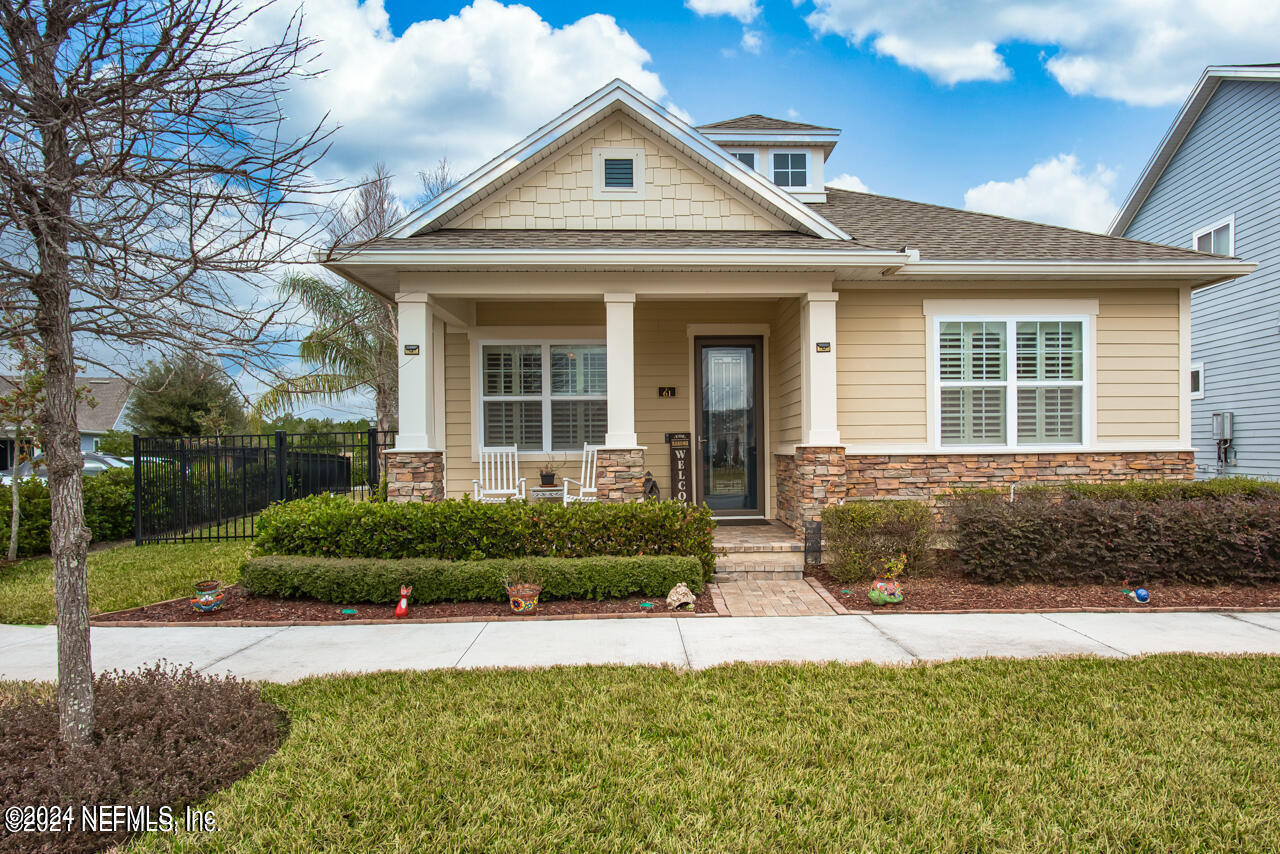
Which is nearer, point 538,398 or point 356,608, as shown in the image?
point 356,608

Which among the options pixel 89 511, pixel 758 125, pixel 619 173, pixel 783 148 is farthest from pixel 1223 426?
pixel 89 511

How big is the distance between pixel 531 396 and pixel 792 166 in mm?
5820

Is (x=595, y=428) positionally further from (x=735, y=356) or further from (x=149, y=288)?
(x=149, y=288)

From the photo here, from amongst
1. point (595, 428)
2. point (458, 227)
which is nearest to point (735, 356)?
point (595, 428)

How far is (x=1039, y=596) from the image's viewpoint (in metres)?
6.23

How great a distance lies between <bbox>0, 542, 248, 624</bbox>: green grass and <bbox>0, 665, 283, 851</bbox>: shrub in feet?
8.95

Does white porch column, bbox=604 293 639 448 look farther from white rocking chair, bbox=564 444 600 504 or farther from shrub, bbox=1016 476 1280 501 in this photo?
shrub, bbox=1016 476 1280 501

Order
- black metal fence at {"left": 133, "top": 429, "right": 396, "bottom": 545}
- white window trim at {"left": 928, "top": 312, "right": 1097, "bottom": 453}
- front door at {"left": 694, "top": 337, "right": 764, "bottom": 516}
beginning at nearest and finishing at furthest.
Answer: white window trim at {"left": 928, "top": 312, "right": 1097, "bottom": 453}, front door at {"left": 694, "top": 337, "right": 764, "bottom": 516}, black metal fence at {"left": 133, "top": 429, "right": 396, "bottom": 545}

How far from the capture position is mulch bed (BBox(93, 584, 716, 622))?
229 inches

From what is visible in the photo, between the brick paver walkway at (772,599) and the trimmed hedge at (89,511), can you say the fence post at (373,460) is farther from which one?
the brick paver walkway at (772,599)

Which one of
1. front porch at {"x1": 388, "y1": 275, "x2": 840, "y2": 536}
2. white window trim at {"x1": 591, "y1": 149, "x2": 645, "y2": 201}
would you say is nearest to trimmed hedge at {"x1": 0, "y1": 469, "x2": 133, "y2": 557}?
front porch at {"x1": 388, "y1": 275, "x2": 840, "y2": 536}

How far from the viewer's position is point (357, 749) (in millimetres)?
3164

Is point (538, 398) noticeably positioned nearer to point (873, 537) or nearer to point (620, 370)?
point (620, 370)

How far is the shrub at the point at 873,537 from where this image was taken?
6641 mm
